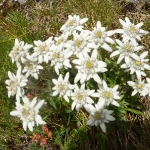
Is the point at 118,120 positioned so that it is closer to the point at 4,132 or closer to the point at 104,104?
the point at 104,104

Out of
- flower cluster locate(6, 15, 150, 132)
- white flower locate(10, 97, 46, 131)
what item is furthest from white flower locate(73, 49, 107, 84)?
white flower locate(10, 97, 46, 131)

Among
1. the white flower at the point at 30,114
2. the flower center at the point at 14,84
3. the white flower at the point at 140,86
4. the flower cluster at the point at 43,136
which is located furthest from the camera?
the flower cluster at the point at 43,136

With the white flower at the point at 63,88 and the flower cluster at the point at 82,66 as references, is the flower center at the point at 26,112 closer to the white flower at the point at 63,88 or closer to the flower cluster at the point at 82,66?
the flower cluster at the point at 82,66

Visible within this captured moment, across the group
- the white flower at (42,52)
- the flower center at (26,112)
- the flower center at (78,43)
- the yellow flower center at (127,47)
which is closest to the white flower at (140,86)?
the yellow flower center at (127,47)

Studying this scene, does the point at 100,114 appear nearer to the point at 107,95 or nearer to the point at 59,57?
the point at 107,95

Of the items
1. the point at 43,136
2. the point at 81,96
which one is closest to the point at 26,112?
the point at 81,96

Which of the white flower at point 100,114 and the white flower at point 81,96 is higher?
the white flower at point 81,96

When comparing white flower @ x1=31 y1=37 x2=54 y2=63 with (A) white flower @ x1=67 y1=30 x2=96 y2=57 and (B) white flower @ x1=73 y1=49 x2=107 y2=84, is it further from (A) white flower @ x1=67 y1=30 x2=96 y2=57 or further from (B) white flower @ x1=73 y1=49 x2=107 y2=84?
(B) white flower @ x1=73 y1=49 x2=107 y2=84

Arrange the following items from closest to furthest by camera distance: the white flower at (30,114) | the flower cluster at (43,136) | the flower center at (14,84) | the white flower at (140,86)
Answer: the white flower at (30,114) < the flower center at (14,84) < the white flower at (140,86) < the flower cluster at (43,136)
